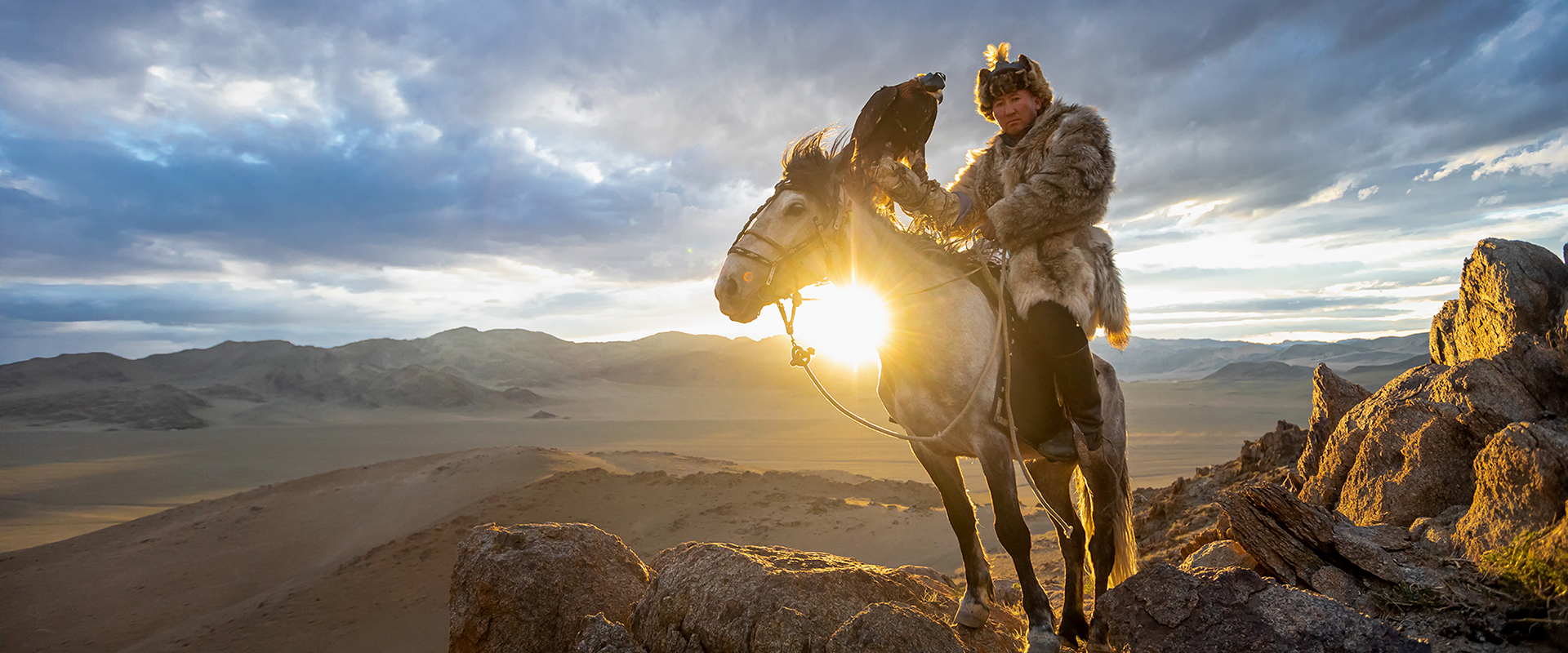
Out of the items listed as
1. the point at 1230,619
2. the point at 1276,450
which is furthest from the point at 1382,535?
the point at 1276,450

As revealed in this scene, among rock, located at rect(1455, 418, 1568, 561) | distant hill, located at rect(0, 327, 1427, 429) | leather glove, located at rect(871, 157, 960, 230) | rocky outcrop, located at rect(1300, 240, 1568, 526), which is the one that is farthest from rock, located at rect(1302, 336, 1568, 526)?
distant hill, located at rect(0, 327, 1427, 429)

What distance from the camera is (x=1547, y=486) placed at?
2930 millimetres

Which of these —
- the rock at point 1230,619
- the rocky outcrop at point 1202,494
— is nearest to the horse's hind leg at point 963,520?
the rock at point 1230,619

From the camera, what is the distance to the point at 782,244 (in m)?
Result: 3.29

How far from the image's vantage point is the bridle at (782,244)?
324 centimetres

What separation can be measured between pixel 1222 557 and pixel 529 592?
4.07m

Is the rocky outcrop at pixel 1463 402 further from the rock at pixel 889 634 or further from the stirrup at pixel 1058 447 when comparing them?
the rock at pixel 889 634

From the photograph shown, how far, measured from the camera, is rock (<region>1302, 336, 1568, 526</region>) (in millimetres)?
4027

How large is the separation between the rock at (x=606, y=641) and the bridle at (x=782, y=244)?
171 centimetres

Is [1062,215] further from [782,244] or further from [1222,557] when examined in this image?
[1222,557]

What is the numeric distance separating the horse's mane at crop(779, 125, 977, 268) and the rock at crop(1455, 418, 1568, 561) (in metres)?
2.70

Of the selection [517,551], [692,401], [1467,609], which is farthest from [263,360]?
Answer: [1467,609]

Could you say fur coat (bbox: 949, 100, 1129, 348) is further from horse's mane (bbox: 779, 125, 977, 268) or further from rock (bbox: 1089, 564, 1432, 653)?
rock (bbox: 1089, 564, 1432, 653)

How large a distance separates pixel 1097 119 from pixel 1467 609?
2629 mm
